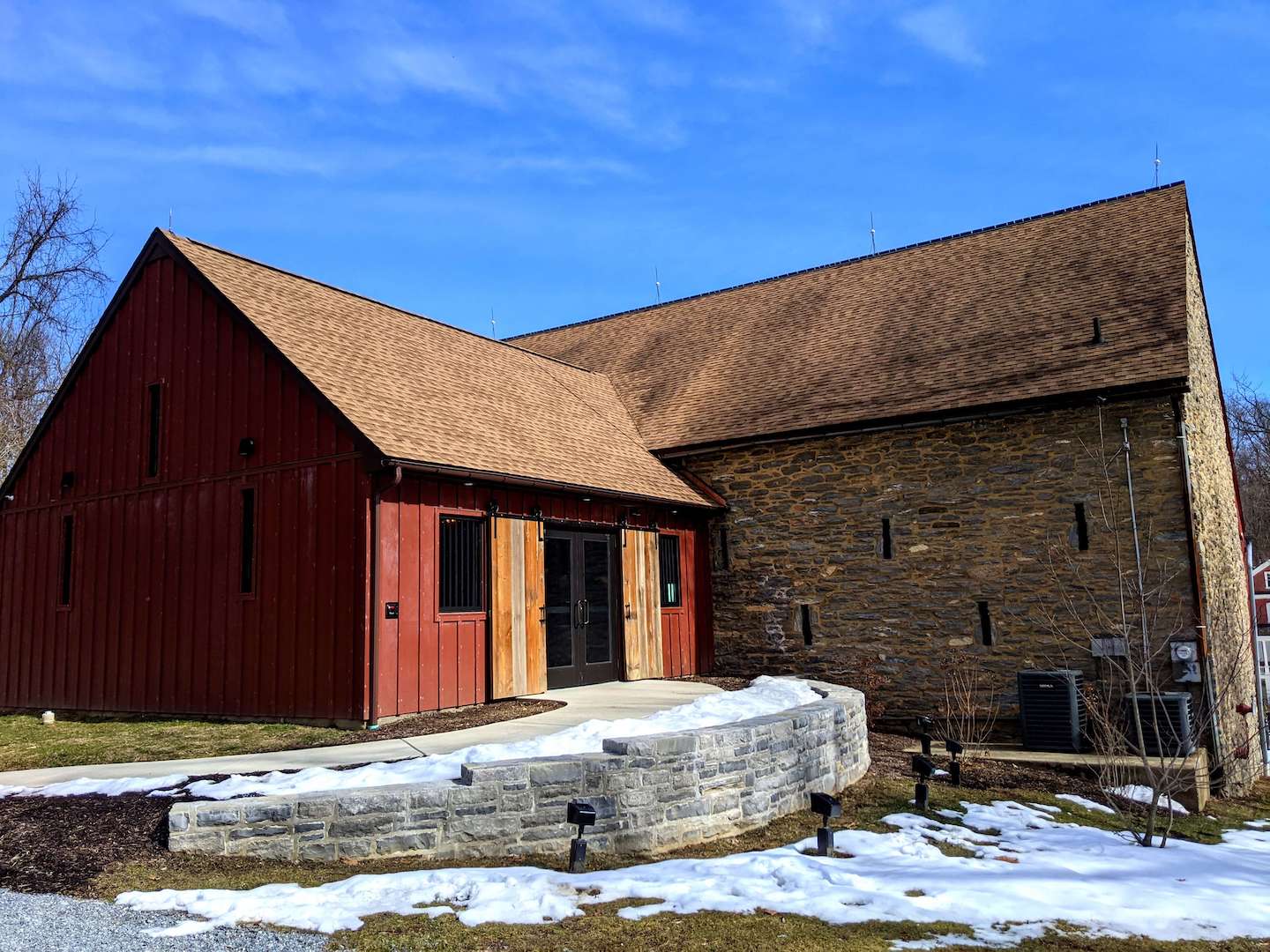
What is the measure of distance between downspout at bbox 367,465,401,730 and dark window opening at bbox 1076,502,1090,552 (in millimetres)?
9177

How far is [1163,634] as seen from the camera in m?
12.2

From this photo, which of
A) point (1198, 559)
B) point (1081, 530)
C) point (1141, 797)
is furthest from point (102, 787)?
point (1198, 559)

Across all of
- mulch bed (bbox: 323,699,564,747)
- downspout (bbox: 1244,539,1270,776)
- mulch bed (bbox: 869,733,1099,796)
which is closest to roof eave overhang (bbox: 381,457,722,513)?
mulch bed (bbox: 323,699,564,747)

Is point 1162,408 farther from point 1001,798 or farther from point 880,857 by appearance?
point 880,857

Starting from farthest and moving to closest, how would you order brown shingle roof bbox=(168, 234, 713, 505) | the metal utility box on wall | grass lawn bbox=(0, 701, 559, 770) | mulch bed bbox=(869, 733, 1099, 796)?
the metal utility box on wall < brown shingle roof bbox=(168, 234, 713, 505) < mulch bed bbox=(869, 733, 1099, 796) < grass lawn bbox=(0, 701, 559, 770)

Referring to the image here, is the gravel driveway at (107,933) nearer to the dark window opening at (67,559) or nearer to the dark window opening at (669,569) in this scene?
the dark window opening at (67,559)

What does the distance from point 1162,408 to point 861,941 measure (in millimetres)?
9998

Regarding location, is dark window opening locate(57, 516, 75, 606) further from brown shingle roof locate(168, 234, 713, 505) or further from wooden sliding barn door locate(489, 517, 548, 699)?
wooden sliding barn door locate(489, 517, 548, 699)

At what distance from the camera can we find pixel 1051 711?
12203 millimetres

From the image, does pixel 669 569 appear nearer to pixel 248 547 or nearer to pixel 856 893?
pixel 248 547

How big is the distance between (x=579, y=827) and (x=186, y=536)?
322 inches

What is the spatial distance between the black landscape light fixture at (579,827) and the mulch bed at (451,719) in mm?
3317

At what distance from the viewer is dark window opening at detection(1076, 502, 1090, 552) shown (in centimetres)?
1298

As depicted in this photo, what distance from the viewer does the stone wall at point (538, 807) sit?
21.0 feet
